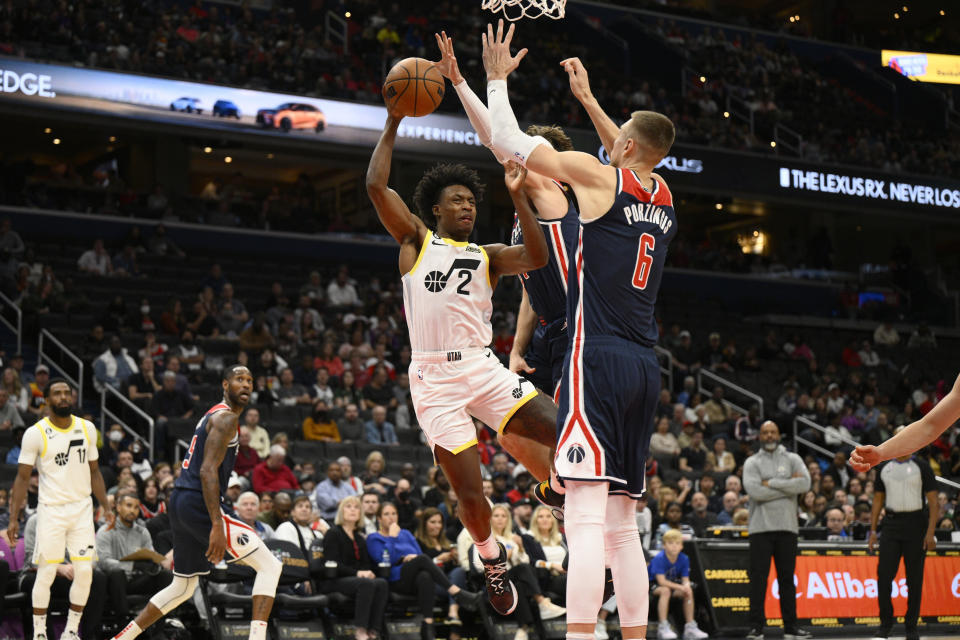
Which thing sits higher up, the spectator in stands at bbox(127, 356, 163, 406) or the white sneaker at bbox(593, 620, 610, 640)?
the spectator in stands at bbox(127, 356, 163, 406)

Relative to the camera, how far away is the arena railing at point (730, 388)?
2148 cm

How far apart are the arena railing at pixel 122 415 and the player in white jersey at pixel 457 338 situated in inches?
371

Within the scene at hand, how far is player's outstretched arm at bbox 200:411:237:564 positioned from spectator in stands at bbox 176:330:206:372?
29.5 feet

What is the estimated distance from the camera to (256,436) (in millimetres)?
14828

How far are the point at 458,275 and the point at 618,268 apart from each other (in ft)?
3.92

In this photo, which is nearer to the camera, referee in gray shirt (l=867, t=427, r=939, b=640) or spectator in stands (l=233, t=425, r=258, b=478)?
referee in gray shirt (l=867, t=427, r=939, b=640)

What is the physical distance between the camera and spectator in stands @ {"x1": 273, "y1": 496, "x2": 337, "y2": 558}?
11711 millimetres

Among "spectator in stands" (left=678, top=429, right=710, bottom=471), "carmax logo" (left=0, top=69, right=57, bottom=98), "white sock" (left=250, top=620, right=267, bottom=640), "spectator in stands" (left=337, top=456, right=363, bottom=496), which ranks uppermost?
"carmax logo" (left=0, top=69, right=57, bottom=98)

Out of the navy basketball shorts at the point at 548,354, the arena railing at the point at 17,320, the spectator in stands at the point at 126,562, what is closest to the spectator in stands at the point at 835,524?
the spectator in stands at the point at 126,562

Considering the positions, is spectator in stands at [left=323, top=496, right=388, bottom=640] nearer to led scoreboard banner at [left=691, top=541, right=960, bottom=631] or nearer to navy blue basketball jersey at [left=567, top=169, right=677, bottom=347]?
led scoreboard banner at [left=691, top=541, right=960, bottom=631]

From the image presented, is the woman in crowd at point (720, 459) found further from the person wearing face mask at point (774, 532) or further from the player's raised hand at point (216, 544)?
the player's raised hand at point (216, 544)

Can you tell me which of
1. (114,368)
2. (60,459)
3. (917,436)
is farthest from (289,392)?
(917,436)

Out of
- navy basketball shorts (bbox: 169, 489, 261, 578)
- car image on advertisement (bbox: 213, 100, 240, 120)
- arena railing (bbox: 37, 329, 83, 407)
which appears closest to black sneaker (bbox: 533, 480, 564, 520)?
navy basketball shorts (bbox: 169, 489, 261, 578)

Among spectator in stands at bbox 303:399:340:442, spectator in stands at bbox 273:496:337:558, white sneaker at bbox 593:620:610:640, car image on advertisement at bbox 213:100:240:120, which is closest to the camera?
white sneaker at bbox 593:620:610:640
